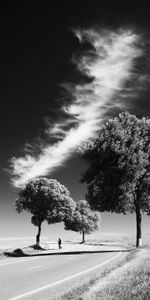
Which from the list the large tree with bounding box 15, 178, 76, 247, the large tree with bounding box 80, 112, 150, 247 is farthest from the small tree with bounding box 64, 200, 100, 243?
the large tree with bounding box 80, 112, 150, 247

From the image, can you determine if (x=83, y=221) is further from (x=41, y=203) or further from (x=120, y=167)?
(x=120, y=167)

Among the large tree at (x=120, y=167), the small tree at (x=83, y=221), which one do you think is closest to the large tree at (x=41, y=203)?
the large tree at (x=120, y=167)

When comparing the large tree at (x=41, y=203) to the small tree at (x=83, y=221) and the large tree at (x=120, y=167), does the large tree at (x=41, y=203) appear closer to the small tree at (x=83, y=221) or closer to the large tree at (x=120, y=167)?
the large tree at (x=120, y=167)

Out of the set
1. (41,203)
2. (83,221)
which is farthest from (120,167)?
(83,221)

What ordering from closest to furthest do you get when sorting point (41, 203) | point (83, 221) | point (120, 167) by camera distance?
point (120, 167) → point (41, 203) → point (83, 221)

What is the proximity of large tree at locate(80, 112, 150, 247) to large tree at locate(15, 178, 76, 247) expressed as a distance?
60.1 ft

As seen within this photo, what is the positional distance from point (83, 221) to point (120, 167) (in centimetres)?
6178

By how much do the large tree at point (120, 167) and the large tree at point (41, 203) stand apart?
18306 mm

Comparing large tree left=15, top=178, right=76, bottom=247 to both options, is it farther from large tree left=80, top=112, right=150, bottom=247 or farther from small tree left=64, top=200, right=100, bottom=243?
small tree left=64, top=200, right=100, bottom=243

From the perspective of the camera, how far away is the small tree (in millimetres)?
94062

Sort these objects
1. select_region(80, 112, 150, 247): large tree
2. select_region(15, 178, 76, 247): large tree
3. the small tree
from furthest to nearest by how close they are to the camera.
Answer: the small tree < select_region(15, 178, 76, 247): large tree < select_region(80, 112, 150, 247): large tree

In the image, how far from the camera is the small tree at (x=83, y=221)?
94.1 meters

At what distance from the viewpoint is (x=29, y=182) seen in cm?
5750

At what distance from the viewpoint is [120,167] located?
35250 mm
